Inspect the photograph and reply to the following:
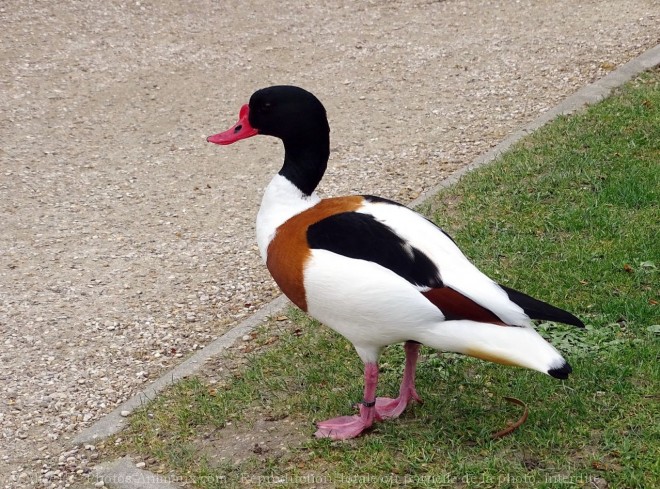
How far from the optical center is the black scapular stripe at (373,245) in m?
3.31

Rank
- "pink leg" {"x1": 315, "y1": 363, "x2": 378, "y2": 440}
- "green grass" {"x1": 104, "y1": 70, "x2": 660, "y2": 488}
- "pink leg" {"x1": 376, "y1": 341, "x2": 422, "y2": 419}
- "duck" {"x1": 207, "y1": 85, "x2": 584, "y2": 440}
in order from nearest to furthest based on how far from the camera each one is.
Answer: "duck" {"x1": 207, "y1": 85, "x2": 584, "y2": 440} < "green grass" {"x1": 104, "y1": 70, "x2": 660, "y2": 488} < "pink leg" {"x1": 315, "y1": 363, "x2": 378, "y2": 440} < "pink leg" {"x1": 376, "y1": 341, "x2": 422, "y2": 419}

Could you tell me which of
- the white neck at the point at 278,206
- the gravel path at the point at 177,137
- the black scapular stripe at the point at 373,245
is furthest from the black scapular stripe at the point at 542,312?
the gravel path at the point at 177,137

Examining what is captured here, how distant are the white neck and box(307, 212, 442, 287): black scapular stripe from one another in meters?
0.21

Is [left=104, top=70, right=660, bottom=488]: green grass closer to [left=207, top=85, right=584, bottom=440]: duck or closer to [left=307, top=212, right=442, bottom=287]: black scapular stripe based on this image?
[left=207, top=85, right=584, bottom=440]: duck

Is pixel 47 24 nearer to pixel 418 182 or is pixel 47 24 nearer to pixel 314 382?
pixel 418 182

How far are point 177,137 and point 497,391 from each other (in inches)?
160

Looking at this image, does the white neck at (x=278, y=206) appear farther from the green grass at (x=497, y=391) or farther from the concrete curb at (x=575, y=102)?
the concrete curb at (x=575, y=102)

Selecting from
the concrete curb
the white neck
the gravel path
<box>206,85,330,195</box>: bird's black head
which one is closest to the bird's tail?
the white neck

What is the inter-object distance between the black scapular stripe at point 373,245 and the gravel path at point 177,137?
1.36 meters

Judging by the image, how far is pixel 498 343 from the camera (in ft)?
10.6

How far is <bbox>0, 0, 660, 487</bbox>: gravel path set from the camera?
4.64 meters

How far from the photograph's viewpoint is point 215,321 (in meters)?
4.81

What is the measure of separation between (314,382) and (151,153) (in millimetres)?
3361

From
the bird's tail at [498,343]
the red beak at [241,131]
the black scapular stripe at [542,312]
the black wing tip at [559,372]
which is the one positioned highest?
the red beak at [241,131]
